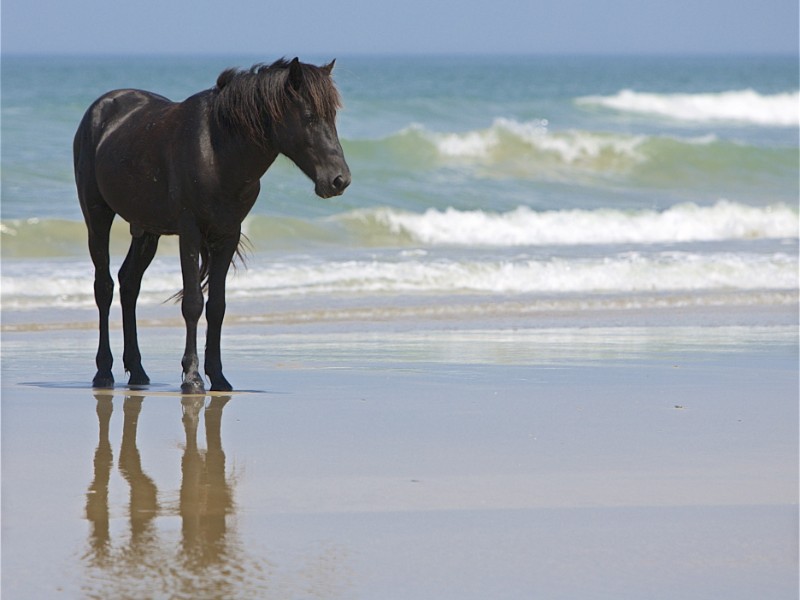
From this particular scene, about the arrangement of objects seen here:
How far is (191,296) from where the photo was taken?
20.5ft

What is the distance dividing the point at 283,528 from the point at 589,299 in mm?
7205

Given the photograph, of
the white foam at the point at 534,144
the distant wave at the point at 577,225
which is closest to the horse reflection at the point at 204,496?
the distant wave at the point at 577,225

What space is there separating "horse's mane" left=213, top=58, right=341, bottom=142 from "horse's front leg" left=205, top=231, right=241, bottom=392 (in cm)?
61

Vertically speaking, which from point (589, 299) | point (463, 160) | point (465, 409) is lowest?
point (465, 409)

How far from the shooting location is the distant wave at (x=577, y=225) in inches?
662

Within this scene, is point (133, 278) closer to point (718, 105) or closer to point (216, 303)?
point (216, 303)

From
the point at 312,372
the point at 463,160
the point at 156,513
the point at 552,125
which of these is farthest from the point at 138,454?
the point at 552,125

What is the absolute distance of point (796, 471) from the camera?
4695 mm

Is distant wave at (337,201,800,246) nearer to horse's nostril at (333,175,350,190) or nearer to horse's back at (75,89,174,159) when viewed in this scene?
horse's back at (75,89,174,159)

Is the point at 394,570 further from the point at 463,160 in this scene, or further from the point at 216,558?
the point at 463,160

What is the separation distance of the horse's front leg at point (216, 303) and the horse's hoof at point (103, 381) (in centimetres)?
60

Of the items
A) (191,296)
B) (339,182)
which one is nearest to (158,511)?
(339,182)

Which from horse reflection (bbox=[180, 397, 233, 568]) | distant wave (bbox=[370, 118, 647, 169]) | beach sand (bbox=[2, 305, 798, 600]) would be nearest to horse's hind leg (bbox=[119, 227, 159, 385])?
beach sand (bbox=[2, 305, 798, 600])

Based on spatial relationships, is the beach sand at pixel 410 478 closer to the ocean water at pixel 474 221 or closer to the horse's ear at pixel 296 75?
the horse's ear at pixel 296 75
